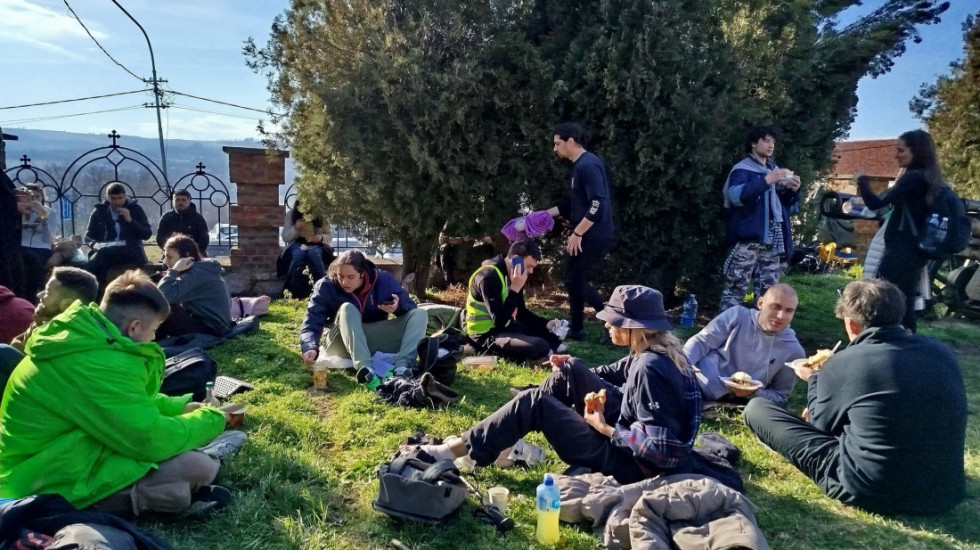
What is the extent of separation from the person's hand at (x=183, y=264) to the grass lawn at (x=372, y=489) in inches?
51.9

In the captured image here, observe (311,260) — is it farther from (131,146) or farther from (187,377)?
(131,146)

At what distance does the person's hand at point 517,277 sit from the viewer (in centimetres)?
608

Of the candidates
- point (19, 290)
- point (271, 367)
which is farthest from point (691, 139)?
point (19, 290)

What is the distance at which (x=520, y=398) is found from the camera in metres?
3.48

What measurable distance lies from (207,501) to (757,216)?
5130 mm

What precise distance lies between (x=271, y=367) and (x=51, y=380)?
298cm

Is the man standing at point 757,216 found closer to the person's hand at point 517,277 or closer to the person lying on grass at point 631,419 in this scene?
the person's hand at point 517,277

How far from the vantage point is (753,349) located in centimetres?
488

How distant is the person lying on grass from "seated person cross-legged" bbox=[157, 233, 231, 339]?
353 centimetres

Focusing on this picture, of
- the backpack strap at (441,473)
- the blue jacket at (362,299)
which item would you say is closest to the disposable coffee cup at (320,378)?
the blue jacket at (362,299)

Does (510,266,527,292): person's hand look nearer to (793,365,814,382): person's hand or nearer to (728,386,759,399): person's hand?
(728,386,759,399): person's hand

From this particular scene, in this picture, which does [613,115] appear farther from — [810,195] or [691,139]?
[810,195]

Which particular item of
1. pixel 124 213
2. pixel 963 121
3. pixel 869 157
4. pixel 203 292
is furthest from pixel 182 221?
pixel 869 157

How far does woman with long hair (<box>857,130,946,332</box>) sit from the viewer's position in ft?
18.0
